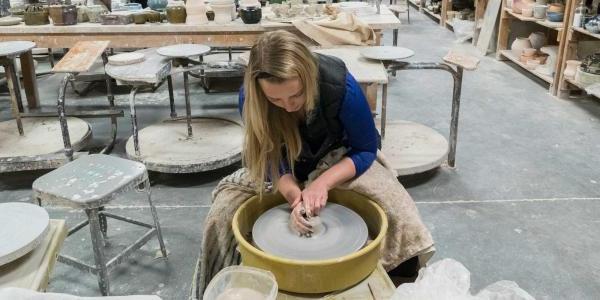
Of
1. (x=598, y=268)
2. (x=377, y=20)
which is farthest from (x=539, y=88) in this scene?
(x=598, y=268)

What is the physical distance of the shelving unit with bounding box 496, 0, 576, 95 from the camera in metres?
4.34

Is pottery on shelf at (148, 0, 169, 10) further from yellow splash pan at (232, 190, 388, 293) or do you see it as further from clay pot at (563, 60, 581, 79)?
clay pot at (563, 60, 581, 79)

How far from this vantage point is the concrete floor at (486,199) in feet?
7.18

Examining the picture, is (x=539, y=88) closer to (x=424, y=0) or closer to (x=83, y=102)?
(x=83, y=102)

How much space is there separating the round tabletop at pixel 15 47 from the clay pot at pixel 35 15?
31 cm

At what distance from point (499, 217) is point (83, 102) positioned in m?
3.43

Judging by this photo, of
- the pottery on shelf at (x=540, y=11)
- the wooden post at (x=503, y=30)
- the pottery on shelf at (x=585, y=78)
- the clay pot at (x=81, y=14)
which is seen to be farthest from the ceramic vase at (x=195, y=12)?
the wooden post at (x=503, y=30)

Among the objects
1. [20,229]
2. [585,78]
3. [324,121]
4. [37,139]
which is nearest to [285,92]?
[324,121]

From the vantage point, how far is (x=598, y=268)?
A: 2182mm

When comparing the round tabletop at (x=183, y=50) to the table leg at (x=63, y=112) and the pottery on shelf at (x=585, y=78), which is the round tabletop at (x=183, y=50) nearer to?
the table leg at (x=63, y=112)

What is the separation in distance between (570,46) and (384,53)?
219cm

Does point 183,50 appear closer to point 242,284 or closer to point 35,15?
point 35,15

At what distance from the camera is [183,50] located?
10.4ft

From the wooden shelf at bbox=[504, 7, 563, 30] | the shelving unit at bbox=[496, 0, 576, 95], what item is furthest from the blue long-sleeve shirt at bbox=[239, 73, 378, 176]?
the wooden shelf at bbox=[504, 7, 563, 30]
